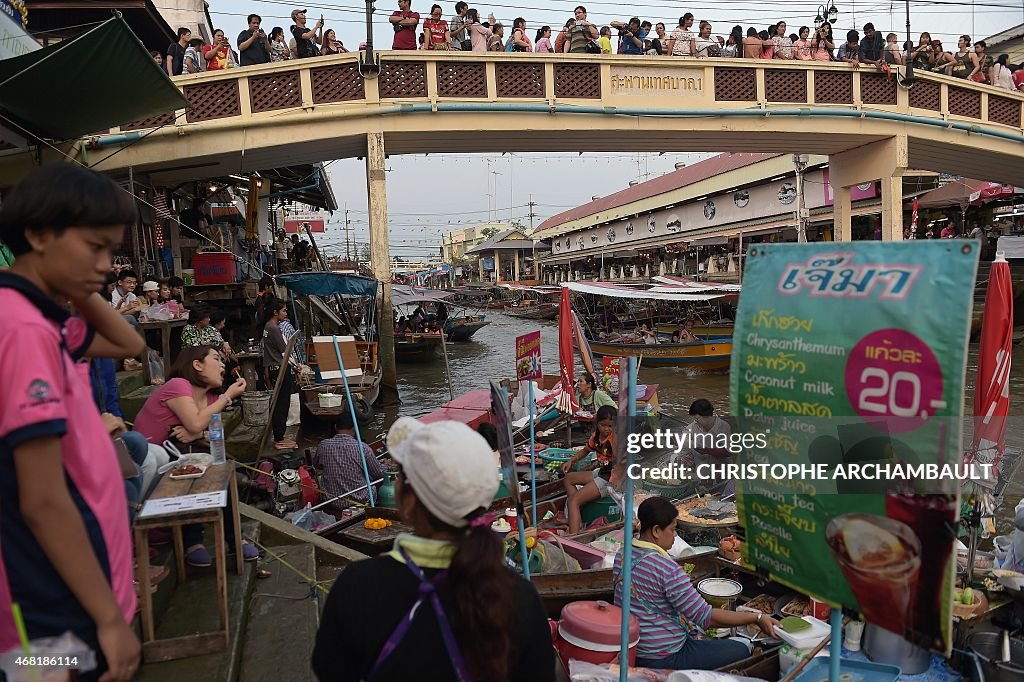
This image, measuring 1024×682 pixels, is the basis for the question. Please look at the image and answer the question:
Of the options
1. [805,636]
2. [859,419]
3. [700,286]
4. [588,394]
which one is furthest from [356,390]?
[859,419]

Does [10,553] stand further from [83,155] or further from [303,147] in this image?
[303,147]

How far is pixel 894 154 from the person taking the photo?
16141 millimetres

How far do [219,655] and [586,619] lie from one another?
182 centimetres

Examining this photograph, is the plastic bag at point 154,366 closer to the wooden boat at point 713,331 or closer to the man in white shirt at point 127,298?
the man in white shirt at point 127,298

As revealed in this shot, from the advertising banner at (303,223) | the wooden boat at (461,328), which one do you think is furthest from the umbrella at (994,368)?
the advertising banner at (303,223)

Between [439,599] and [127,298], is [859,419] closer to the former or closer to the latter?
[439,599]

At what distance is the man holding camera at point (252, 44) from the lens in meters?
12.9

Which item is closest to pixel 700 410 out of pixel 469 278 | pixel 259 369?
pixel 259 369

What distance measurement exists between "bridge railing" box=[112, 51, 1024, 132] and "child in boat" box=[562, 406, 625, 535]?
9011 mm

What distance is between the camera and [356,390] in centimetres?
1264

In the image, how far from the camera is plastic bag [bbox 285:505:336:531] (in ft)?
20.1

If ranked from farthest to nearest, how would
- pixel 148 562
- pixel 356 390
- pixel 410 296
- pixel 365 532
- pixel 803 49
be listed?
pixel 410 296
pixel 803 49
pixel 356 390
pixel 365 532
pixel 148 562

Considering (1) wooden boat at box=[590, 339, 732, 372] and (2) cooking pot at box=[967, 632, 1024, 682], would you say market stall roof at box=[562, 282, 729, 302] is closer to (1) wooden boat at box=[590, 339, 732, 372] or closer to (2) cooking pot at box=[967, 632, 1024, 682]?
(1) wooden boat at box=[590, 339, 732, 372]

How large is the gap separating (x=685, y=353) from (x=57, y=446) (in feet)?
63.0
